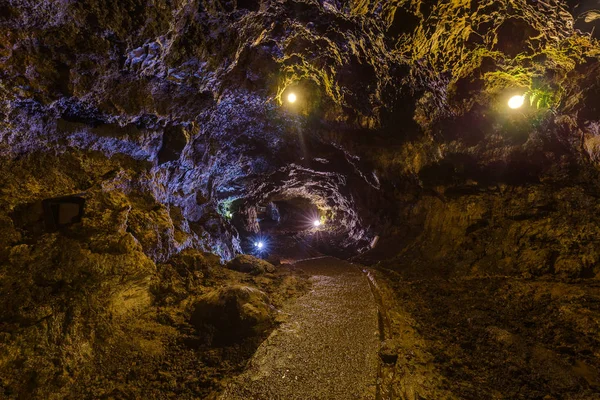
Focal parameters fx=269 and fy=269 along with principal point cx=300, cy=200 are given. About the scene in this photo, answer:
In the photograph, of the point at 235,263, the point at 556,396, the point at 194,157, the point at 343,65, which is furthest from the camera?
the point at 194,157

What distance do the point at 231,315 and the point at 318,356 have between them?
5.76 ft

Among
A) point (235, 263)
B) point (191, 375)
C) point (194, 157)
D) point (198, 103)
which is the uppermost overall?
point (198, 103)

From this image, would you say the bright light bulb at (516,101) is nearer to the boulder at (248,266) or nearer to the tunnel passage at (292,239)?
the boulder at (248,266)

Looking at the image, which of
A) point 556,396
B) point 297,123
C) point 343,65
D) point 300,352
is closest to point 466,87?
point 343,65

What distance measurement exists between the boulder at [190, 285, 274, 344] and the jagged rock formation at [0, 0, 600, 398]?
1.06 ft

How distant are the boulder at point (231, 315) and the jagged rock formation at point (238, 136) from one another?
324 mm

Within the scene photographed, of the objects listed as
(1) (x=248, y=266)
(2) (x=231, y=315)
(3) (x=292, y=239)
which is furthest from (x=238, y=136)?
(3) (x=292, y=239)

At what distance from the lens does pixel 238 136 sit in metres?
11.3

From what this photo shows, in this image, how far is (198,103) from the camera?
772cm

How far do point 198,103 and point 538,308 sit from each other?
9.60m

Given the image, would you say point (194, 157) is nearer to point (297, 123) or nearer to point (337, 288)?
point (297, 123)

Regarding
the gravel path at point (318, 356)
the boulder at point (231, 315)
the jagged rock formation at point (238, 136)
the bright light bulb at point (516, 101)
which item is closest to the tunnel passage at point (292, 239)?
the jagged rock formation at point (238, 136)

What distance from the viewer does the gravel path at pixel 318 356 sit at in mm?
3670

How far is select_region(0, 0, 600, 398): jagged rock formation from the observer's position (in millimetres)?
4078
